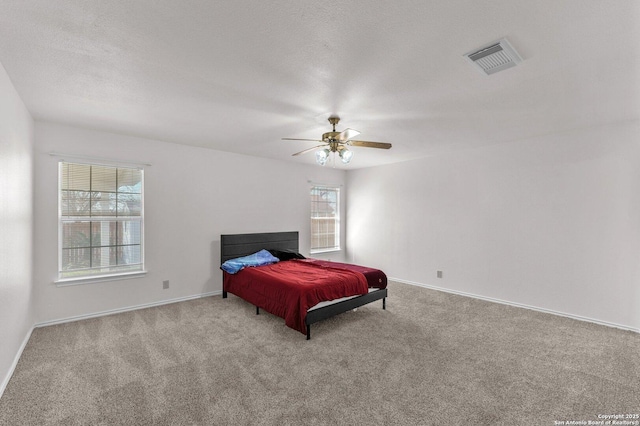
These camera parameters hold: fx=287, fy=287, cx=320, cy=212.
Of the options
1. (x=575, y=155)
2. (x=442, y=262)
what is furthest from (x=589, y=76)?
(x=442, y=262)

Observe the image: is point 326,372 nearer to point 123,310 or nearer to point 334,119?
point 334,119

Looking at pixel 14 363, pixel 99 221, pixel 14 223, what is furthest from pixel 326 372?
pixel 99 221

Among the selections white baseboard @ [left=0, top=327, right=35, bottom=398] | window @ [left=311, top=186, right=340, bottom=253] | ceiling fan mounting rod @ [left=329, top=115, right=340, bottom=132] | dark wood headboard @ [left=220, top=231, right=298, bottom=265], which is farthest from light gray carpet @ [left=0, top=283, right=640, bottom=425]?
window @ [left=311, top=186, right=340, bottom=253]

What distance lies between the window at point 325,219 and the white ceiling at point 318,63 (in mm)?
3011

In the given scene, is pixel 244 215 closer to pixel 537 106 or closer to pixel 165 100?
pixel 165 100

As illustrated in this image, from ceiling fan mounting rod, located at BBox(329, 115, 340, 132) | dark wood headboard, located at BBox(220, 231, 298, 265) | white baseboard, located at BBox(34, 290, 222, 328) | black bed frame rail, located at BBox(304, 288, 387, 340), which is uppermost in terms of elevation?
ceiling fan mounting rod, located at BBox(329, 115, 340, 132)

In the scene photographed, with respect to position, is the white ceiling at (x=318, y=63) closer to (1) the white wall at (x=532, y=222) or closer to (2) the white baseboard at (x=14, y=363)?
(1) the white wall at (x=532, y=222)

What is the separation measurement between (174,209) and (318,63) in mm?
3462

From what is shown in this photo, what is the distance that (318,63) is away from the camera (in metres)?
2.16

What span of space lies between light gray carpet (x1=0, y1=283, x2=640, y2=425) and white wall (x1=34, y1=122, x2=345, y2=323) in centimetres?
40

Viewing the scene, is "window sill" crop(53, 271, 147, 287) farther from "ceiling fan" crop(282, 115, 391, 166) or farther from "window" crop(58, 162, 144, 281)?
"ceiling fan" crop(282, 115, 391, 166)

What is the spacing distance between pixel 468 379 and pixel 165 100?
12.4ft

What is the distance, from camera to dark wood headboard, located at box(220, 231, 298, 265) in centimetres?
492

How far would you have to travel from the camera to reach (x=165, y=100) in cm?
286
